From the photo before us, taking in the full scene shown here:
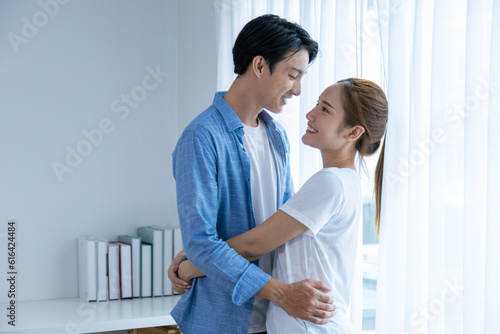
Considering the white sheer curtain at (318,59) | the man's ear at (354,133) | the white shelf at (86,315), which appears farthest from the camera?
the white shelf at (86,315)

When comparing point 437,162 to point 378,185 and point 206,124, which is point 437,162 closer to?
point 378,185

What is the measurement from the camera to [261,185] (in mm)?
1400

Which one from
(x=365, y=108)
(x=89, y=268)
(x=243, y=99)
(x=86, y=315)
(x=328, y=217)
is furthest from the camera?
(x=89, y=268)

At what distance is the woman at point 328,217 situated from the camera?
119 cm

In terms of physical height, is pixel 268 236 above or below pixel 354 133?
below

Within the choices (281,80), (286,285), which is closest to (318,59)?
(281,80)

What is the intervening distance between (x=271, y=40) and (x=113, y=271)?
5.12 ft

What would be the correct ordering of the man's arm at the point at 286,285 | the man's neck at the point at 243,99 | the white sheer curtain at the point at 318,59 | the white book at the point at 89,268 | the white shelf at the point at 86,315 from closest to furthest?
the man's arm at the point at 286,285 → the man's neck at the point at 243,99 → the white sheer curtain at the point at 318,59 → the white shelf at the point at 86,315 → the white book at the point at 89,268

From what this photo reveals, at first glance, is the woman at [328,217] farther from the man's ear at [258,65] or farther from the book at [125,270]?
the book at [125,270]

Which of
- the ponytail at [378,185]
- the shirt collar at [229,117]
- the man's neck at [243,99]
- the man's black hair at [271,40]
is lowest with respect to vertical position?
the ponytail at [378,185]

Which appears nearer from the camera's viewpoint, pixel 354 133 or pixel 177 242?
pixel 354 133

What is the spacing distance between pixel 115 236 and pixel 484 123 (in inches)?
76.8

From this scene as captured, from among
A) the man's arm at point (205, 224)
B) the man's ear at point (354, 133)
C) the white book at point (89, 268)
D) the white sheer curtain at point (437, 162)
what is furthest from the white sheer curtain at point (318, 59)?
the white book at point (89, 268)

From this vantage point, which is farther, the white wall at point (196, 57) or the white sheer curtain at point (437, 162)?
the white wall at point (196, 57)
